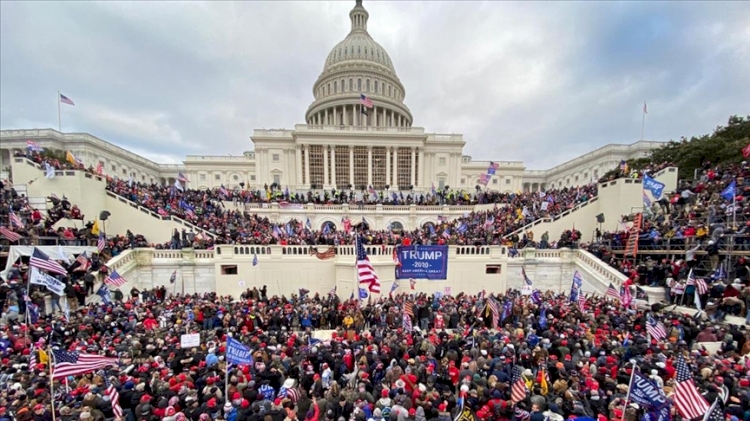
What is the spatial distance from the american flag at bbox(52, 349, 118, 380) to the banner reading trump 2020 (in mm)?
11862

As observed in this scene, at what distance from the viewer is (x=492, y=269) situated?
1906cm

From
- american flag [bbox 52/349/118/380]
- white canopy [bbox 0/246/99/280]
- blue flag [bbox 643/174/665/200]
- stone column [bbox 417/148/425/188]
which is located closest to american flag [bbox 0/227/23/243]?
white canopy [bbox 0/246/99/280]

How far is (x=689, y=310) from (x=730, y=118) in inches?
1593

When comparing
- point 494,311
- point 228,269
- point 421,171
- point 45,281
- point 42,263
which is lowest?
point 494,311

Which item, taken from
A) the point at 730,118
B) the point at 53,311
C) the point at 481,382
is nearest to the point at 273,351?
the point at 481,382

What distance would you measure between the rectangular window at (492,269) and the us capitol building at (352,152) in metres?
30.3

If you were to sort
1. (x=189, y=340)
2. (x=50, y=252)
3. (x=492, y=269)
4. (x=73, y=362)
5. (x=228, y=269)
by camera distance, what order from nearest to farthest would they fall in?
(x=73, y=362) → (x=189, y=340) → (x=50, y=252) → (x=228, y=269) → (x=492, y=269)

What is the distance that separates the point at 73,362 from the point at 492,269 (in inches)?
745

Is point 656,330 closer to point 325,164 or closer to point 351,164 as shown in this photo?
point 351,164

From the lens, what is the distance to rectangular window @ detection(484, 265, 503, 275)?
749 inches

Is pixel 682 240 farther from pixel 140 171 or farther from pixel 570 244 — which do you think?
pixel 140 171

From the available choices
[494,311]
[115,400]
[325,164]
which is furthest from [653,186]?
[325,164]

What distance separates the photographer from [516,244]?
21.7m

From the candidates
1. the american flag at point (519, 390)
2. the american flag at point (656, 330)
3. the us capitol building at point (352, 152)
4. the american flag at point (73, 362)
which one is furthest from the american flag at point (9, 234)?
the us capitol building at point (352, 152)
